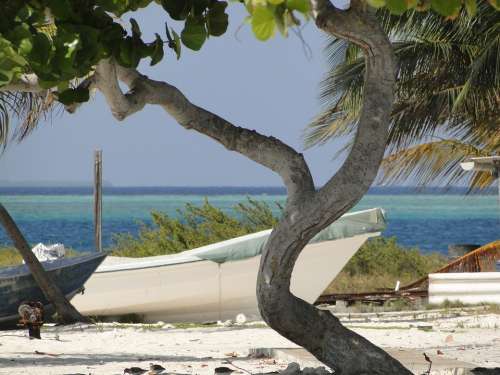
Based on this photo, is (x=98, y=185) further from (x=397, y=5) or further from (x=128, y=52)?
(x=397, y=5)

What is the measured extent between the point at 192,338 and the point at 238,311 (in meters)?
3.47

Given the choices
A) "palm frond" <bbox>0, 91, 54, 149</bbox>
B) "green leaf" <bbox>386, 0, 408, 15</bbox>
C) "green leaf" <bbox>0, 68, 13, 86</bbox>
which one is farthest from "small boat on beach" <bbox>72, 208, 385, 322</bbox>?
"green leaf" <bbox>386, 0, 408, 15</bbox>

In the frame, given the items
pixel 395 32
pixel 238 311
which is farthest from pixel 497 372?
pixel 395 32

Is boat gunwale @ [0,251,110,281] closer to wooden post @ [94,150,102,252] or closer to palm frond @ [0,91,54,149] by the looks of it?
palm frond @ [0,91,54,149]

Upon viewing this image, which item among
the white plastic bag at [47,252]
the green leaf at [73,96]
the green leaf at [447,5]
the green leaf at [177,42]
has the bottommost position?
the white plastic bag at [47,252]

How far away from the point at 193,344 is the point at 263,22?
6.29m

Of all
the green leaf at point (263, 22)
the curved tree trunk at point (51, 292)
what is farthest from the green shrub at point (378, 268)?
the green leaf at point (263, 22)

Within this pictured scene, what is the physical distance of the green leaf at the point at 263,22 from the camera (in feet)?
8.90

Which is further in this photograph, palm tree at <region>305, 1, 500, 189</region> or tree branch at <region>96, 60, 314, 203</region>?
palm tree at <region>305, 1, 500, 189</region>

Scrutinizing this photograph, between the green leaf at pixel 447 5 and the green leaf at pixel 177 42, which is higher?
the green leaf at pixel 177 42

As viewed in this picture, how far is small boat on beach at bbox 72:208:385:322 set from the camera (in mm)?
12180

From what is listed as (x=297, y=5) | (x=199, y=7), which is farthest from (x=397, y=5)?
(x=199, y=7)

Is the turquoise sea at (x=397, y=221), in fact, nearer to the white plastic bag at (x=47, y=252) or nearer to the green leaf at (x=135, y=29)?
the white plastic bag at (x=47, y=252)

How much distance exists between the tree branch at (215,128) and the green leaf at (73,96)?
0.46 m
